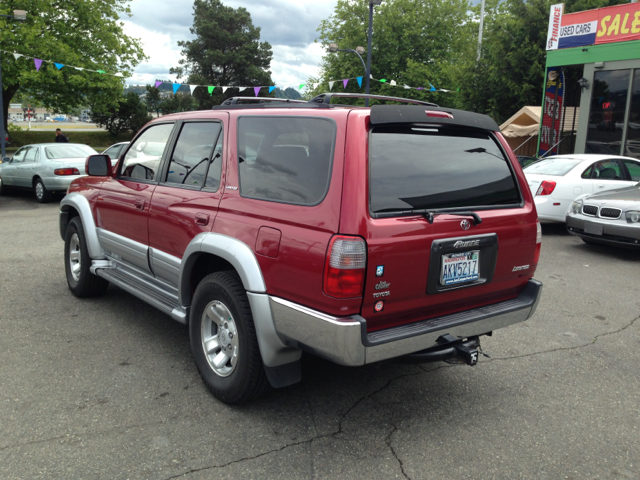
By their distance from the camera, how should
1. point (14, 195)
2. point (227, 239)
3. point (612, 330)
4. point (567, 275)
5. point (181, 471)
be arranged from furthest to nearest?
point (14, 195) < point (567, 275) < point (612, 330) < point (227, 239) < point (181, 471)

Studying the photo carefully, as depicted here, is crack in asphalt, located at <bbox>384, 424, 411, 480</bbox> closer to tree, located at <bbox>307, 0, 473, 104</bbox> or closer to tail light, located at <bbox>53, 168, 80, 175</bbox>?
tail light, located at <bbox>53, 168, 80, 175</bbox>

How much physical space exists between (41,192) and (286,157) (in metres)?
12.1

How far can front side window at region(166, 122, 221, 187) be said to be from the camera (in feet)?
12.1

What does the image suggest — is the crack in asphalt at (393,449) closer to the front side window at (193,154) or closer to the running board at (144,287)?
the running board at (144,287)

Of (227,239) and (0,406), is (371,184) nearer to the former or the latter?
(227,239)

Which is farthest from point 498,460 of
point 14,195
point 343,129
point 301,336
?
point 14,195

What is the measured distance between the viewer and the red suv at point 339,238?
107 inches

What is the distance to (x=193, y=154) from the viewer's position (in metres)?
3.85

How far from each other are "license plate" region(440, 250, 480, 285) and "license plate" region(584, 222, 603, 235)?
5791 mm

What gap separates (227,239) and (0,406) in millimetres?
1721

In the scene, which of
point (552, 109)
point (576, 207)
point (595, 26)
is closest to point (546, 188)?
point (576, 207)

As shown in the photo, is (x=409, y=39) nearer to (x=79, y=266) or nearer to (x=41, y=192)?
(x=41, y=192)

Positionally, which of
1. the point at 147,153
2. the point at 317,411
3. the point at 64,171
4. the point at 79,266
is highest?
the point at 147,153

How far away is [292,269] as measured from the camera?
2.80 m
